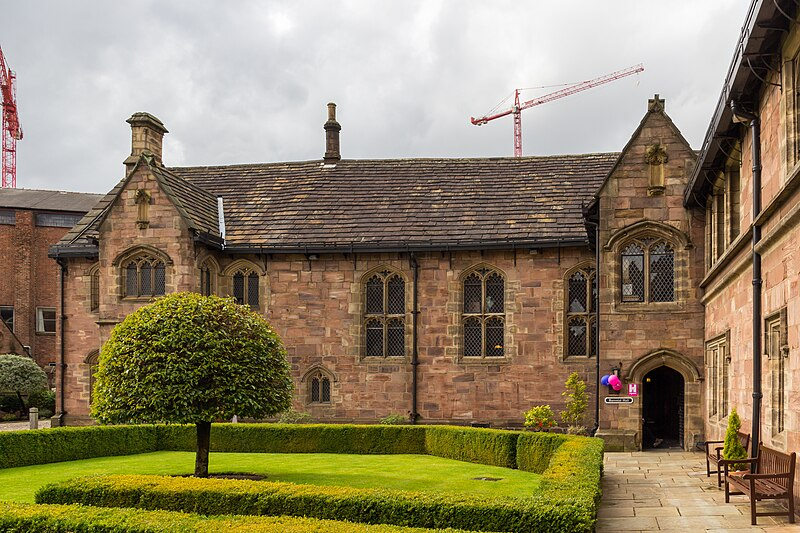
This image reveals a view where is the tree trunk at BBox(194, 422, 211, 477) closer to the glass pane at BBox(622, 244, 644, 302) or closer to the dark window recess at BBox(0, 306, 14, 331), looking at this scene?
the glass pane at BBox(622, 244, 644, 302)

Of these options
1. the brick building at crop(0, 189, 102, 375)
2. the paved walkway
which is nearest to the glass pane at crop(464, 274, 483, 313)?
the paved walkway

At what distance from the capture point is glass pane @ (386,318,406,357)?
2767 centimetres

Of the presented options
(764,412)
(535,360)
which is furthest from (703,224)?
(764,412)

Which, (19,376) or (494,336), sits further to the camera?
(19,376)

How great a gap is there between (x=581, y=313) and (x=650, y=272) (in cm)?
320

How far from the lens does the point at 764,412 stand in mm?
14195

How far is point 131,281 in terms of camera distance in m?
27.6

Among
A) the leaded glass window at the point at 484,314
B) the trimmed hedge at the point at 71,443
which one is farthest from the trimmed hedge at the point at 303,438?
the leaded glass window at the point at 484,314

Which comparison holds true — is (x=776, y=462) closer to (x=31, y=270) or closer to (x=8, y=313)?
(x=31, y=270)

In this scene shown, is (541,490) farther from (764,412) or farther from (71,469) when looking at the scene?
(71,469)

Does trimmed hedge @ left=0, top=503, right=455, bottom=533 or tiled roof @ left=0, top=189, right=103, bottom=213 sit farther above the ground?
tiled roof @ left=0, top=189, right=103, bottom=213

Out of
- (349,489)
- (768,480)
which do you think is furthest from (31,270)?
(768,480)

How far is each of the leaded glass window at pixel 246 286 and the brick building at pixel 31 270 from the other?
27.7m

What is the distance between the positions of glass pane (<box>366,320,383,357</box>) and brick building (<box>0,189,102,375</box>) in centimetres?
3060
